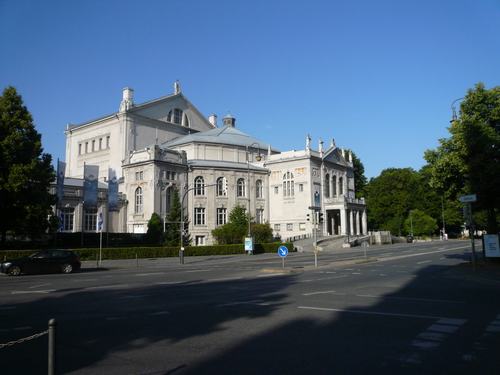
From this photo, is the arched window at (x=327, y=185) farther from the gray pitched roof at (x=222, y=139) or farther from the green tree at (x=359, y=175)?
the green tree at (x=359, y=175)

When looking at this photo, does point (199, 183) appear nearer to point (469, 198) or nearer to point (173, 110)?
point (173, 110)

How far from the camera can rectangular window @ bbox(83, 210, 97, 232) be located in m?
55.2

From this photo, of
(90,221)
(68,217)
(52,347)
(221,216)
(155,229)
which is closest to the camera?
(52,347)

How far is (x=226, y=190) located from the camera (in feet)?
205

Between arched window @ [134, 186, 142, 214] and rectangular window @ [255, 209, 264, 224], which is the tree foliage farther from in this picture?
arched window @ [134, 186, 142, 214]

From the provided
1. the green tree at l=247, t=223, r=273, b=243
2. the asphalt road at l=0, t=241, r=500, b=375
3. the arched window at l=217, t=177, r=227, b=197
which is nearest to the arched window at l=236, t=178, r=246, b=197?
the arched window at l=217, t=177, r=227, b=197

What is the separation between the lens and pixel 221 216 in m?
61.6

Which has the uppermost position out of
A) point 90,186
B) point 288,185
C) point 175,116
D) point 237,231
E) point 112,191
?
point 175,116

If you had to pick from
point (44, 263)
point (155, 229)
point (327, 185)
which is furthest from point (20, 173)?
point (327, 185)

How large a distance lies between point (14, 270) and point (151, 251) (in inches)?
731

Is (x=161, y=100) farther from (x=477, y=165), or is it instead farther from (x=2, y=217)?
(x=477, y=165)

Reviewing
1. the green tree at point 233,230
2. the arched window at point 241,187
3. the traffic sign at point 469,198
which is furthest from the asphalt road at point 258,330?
the arched window at point 241,187

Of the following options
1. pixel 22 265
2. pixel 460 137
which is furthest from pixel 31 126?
pixel 460 137

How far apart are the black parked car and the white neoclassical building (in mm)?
26876
